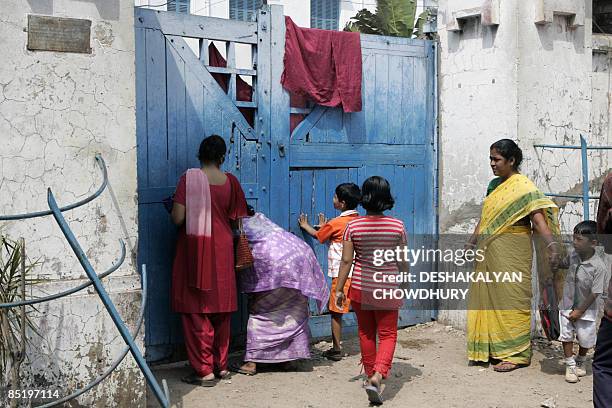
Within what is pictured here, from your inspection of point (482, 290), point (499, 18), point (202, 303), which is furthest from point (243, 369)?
point (499, 18)

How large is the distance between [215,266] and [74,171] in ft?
4.30

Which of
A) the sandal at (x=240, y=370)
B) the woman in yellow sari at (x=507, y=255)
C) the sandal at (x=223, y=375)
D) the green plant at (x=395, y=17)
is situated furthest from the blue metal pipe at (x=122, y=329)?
the green plant at (x=395, y=17)

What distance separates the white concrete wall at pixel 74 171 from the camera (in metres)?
4.20

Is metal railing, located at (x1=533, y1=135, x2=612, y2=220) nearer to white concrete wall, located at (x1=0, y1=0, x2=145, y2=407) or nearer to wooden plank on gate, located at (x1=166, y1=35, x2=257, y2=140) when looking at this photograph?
wooden plank on gate, located at (x1=166, y1=35, x2=257, y2=140)

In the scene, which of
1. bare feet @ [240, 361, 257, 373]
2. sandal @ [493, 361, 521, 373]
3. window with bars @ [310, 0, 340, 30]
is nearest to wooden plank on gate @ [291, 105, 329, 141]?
bare feet @ [240, 361, 257, 373]

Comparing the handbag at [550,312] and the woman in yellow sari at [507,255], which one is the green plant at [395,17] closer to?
the woman in yellow sari at [507,255]

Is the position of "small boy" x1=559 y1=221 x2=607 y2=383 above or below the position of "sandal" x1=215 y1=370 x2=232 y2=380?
above

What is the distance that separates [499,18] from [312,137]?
1.84 metres

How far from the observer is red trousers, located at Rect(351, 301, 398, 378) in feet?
16.4

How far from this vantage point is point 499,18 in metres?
6.48

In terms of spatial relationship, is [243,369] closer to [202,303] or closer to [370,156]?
[202,303]

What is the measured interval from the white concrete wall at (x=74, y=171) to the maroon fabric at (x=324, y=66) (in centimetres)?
188

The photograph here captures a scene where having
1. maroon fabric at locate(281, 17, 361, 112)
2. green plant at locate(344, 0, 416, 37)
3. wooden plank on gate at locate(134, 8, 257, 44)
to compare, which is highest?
green plant at locate(344, 0, 416, 37)

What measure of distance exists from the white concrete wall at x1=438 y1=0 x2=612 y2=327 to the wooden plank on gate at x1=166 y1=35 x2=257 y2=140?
6.34ft
